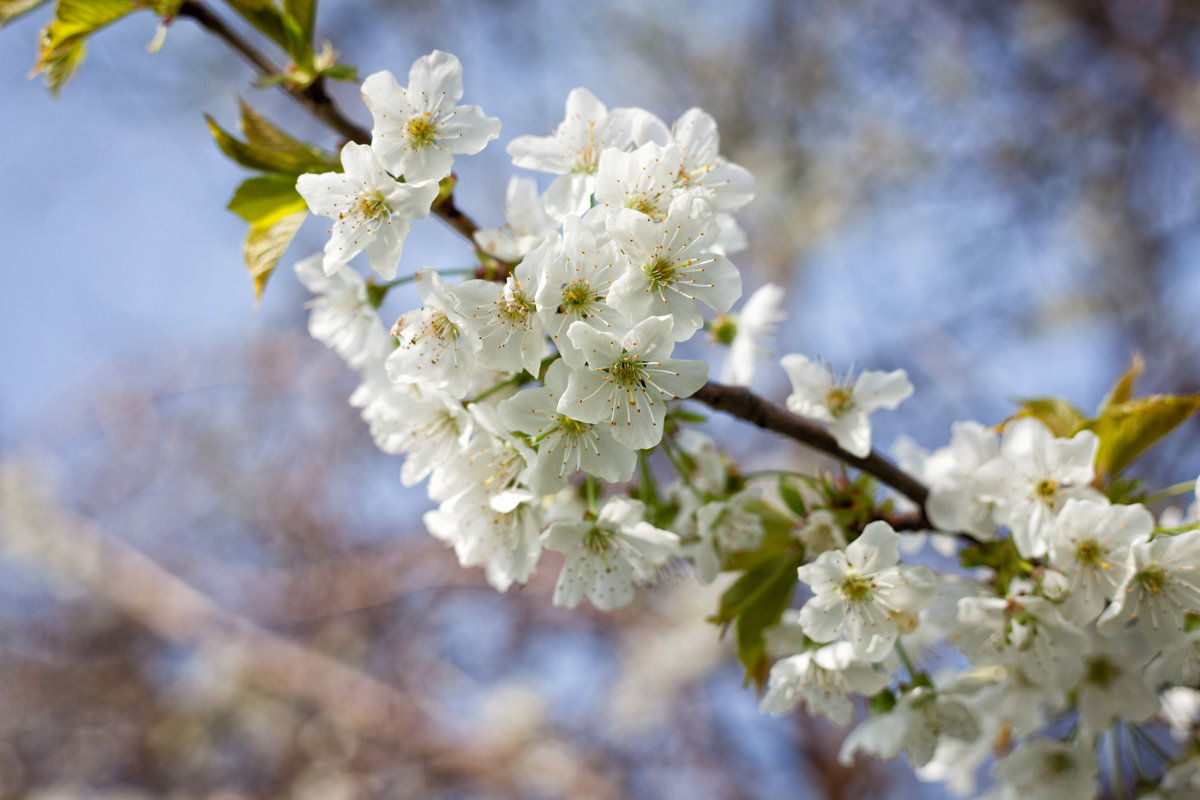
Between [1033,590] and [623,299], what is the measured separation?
0.72 m

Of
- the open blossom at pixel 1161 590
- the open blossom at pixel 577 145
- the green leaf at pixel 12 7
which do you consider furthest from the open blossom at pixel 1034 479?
the green leaf at pixel 12 7

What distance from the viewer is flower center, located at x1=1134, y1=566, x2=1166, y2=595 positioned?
1031mm

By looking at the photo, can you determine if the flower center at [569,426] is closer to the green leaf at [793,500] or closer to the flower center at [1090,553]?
the green leaf at [793,500]

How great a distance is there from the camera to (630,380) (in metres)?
0.92

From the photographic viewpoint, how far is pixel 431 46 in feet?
18.9

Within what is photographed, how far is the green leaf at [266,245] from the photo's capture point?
41.4 inches

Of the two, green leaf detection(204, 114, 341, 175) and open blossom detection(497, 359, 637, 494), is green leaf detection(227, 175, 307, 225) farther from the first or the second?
open blossom detection(497, 359, 637, 494)

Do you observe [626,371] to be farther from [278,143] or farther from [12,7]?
[12,7]

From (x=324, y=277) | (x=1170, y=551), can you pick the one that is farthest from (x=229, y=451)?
(x=1170, y=551)

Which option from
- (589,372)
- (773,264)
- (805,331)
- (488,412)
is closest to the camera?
(589,372)

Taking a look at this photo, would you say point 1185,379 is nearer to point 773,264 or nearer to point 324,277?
point 773,264

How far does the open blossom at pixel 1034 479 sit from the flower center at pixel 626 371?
0.57m

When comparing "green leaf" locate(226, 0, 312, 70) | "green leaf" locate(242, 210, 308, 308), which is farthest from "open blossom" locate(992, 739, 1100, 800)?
"green leaf" locate(226, 0, 312, 70)

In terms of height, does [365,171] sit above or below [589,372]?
above
